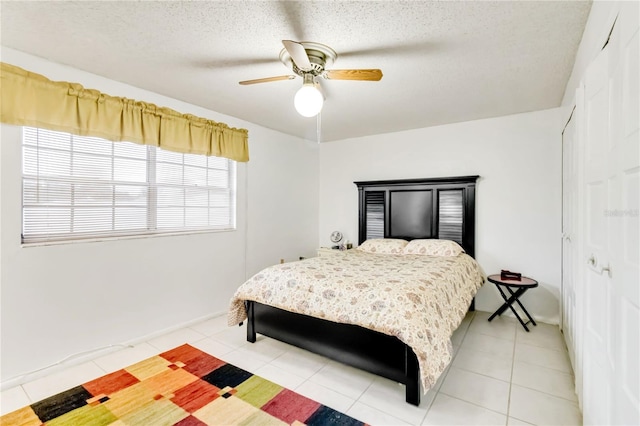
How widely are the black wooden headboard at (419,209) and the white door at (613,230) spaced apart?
85.6 inches

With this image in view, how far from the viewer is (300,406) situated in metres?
1.96

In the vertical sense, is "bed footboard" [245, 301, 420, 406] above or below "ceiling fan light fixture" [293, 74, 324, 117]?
below

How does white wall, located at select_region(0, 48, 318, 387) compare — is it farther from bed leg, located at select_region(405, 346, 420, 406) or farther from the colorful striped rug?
bed leg, located at select_region(405, 346, 420, 406)

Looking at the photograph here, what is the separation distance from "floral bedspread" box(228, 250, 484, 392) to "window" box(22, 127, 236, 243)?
1.26m

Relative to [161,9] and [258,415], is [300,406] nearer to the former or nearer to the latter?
[258,415]

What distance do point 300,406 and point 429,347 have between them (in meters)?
0.92

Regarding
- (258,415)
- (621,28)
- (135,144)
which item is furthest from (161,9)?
(258,415)

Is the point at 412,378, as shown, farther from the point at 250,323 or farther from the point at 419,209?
the point at 419,209

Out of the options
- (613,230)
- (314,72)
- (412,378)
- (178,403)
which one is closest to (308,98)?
(314,72)

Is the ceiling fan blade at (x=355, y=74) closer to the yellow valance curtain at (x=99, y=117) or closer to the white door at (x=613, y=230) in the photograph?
the white door at (x=613, y=230)

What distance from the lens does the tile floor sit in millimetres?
1886

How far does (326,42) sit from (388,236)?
2.94 meters

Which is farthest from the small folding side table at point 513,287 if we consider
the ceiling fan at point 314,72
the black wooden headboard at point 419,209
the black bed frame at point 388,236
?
the ceiling fan at point 314,72

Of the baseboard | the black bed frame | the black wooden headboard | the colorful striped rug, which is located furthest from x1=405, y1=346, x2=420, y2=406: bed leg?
the baseboard
